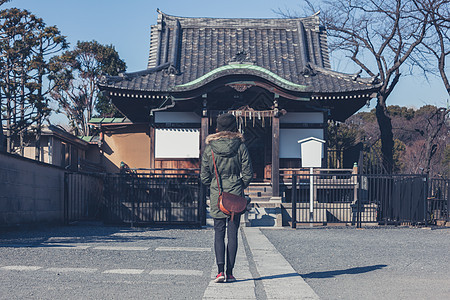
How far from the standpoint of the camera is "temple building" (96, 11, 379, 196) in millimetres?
17344

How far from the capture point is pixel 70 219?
48.1ft

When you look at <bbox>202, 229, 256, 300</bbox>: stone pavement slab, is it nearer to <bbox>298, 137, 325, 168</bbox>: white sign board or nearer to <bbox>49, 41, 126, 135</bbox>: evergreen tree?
<bbox>298, 137, 325, 168</bbox>: white sign board

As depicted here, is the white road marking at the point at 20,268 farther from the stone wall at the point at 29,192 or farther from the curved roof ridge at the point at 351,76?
the curved roof ridge at the point at 351,76

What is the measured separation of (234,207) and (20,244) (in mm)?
5241

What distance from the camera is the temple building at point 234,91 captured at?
1734 cm

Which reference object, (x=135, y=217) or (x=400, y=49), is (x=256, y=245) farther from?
(x=400, y=49)

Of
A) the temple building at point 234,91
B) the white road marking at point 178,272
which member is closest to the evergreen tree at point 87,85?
the temple building at point 234,91

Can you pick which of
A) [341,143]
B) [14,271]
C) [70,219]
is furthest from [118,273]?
[341,143]

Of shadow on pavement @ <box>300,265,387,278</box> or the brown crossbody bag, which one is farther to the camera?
shadow on pavement @ <box>300,265,387,278</box>

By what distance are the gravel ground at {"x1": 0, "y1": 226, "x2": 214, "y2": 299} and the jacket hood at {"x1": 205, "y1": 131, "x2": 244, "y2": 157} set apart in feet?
4.67

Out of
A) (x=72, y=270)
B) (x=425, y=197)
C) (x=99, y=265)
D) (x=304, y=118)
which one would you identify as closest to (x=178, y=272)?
(x=99, y=265)

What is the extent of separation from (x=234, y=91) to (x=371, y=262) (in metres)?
11.2

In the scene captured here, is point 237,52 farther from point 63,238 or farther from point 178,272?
point 178,272

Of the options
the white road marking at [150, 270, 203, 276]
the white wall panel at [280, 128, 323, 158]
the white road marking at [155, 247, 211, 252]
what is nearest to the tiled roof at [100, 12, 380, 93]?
the white wall panel at [280, 128, 323, 158]
